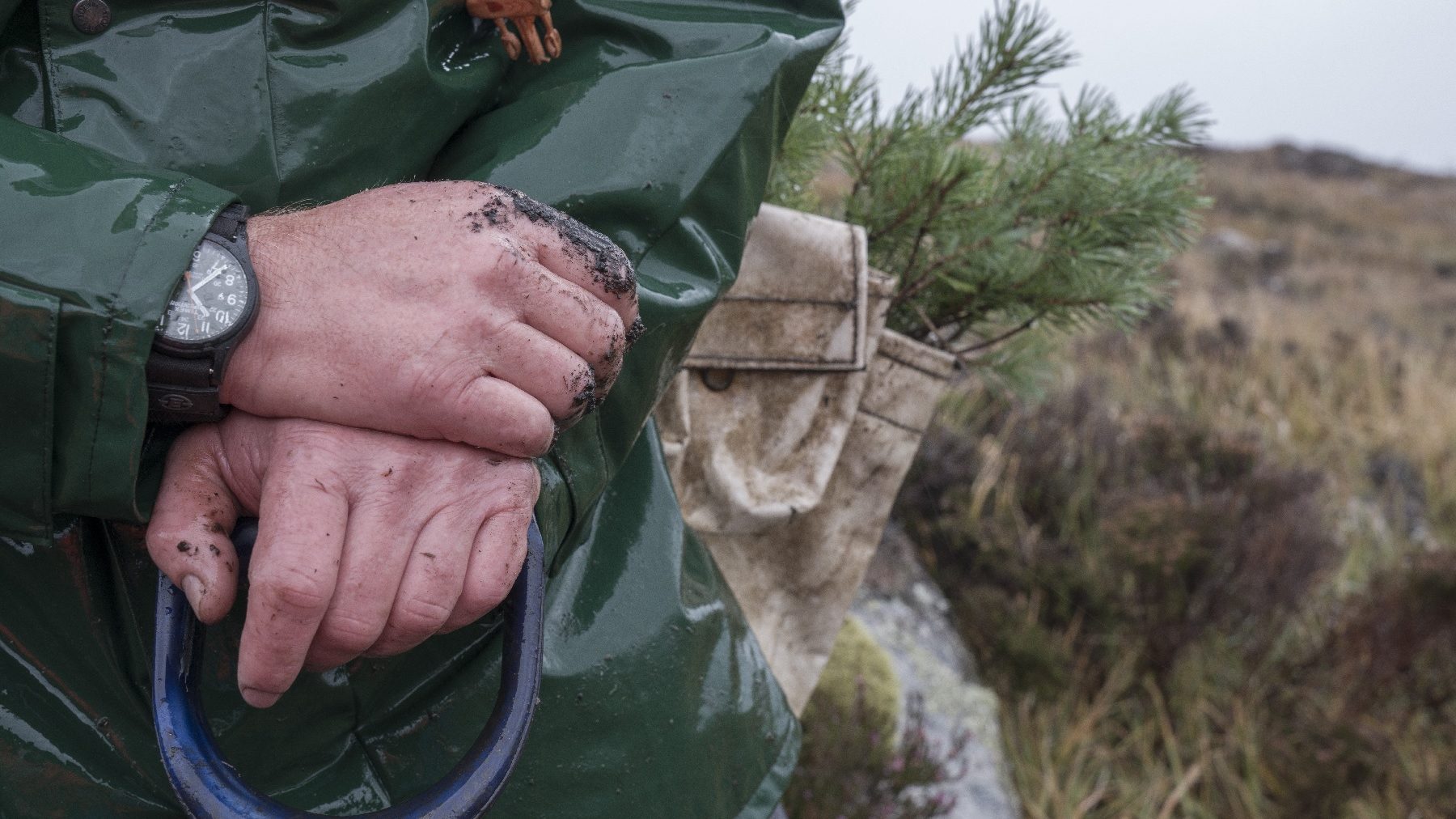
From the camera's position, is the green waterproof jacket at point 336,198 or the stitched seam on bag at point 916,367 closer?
the green waterproof jacket at point 336,198

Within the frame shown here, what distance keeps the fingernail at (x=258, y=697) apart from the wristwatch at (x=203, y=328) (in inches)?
8.9

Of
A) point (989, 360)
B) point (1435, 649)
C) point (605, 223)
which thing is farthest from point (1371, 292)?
point (605, 223)

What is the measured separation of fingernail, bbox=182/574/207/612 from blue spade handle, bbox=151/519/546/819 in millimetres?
34

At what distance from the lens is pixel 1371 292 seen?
16.9m

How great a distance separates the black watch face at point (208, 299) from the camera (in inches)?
29.5

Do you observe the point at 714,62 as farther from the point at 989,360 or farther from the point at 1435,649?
the point at 1435,649

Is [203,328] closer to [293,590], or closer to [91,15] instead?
[293,590]

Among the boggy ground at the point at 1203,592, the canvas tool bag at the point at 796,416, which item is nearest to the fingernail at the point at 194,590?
the canvas tool bag at the point at 796,416

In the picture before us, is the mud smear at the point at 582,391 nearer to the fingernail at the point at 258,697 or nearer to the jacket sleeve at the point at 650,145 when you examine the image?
the jacket sleeve at the point at 650,145

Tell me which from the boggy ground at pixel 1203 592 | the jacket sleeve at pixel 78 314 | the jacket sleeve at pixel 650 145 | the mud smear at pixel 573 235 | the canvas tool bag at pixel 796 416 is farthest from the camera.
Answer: the boggy ground at pixel 1203 592

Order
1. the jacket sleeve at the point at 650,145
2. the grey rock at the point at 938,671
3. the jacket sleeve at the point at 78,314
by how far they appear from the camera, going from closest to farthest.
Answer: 1. the jacket sleeve at the point at 78,314
2. the jacket sleeve at the point at 650,145
3. the grey rock at the point at 938,671

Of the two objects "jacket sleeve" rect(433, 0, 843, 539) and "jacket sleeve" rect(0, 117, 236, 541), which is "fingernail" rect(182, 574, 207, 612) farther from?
"jacket sleeve" rect(433, 0, 843, 539)

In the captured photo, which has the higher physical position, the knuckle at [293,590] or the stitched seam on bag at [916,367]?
the knuckle at [293,590]

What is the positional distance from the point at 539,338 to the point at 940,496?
12.7 feet
